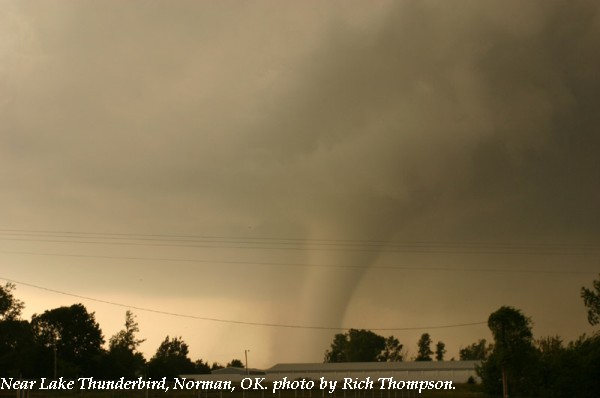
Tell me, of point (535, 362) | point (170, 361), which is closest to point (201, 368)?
point (170, 361)

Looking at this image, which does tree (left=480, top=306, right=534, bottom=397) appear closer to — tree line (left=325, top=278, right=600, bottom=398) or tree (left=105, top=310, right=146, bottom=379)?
tree line (left=325, top=278, right=600, bottom=398)

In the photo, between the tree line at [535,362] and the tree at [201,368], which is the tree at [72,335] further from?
the tree line at [535,362]

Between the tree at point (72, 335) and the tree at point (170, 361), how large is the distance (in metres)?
10.7

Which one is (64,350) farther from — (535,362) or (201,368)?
(535,362)

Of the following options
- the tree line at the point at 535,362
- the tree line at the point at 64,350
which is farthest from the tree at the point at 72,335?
the tree line at the point at 535,362

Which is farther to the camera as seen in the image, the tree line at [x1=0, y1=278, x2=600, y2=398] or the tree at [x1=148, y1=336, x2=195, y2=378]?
the tree at [x1=148, y1=336, x2=195, y2=378]

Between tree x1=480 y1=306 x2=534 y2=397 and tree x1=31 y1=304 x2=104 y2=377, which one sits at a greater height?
tree x1=31 y1=304 x2=104 y2=377

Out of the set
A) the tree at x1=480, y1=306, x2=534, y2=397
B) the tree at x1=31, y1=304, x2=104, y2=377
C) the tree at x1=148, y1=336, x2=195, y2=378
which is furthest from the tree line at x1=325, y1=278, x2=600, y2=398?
the tree at x1=31, y1=304, x2=104, y2=377

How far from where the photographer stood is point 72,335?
12419 cm

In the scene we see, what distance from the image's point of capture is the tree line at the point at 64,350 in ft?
367

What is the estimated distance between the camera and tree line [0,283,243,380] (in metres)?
112

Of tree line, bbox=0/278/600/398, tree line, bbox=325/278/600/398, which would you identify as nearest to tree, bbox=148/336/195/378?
tree line, bbox=0/278/600/398

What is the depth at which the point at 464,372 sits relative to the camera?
132 meters

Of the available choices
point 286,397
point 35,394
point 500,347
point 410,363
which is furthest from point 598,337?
point 410,363
